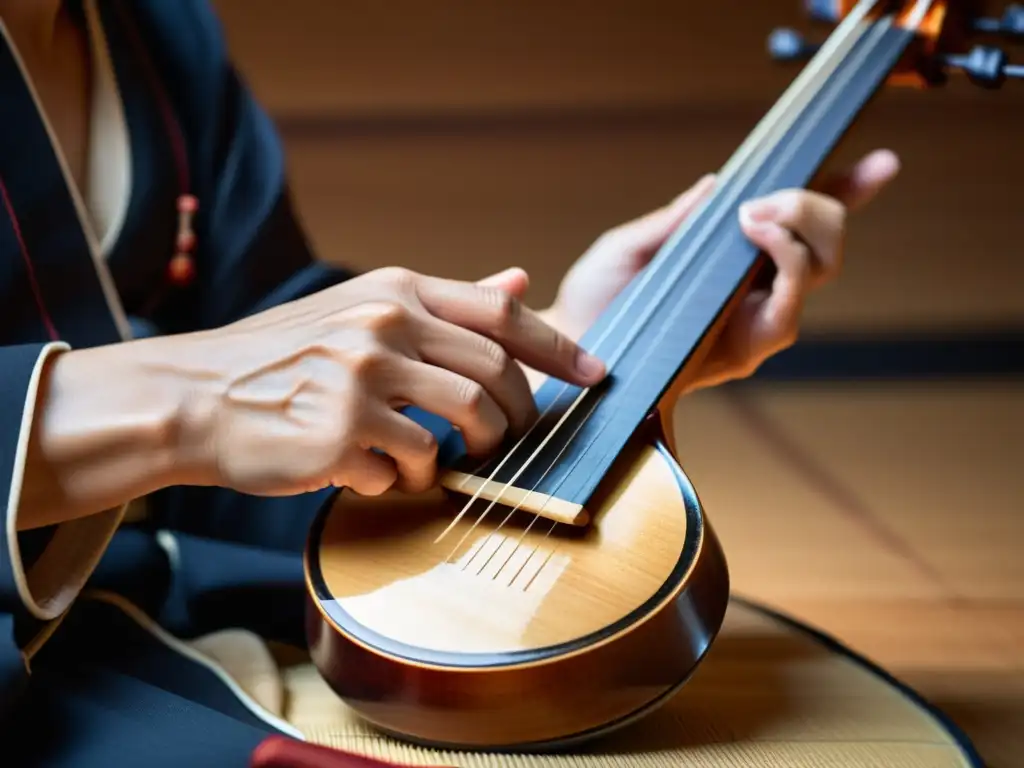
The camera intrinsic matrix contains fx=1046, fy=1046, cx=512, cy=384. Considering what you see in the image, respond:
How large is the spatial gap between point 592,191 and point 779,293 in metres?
1.38

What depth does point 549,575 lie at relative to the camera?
553 millimetres

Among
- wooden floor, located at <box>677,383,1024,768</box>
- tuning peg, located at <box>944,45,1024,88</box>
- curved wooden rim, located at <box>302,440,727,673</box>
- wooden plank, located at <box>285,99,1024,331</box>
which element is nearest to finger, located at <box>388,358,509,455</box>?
curved wooden rim, located at <box>302,440,727,673</box>

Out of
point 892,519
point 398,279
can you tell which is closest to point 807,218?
point 398,279

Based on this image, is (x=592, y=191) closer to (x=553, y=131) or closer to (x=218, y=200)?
(x=553, y=131)

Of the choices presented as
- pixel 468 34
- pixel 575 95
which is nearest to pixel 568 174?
pixel 575 95

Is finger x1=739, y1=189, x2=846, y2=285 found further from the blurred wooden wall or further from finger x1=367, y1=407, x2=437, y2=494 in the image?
the blurred wooden wall

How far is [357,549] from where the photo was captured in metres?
0.58

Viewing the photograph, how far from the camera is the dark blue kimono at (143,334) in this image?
0.53 m

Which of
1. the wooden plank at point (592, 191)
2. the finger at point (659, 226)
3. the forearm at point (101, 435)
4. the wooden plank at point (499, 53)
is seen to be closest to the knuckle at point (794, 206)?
the finger at point (659, 226)

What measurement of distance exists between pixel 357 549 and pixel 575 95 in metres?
1.68

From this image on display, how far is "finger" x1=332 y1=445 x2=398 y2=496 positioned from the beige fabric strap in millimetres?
135

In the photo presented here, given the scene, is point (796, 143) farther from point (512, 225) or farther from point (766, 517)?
point (512, 225)

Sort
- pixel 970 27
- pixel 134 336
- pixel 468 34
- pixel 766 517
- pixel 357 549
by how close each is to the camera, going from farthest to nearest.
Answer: pixel 468 34 < pixel 766 517 < pixel 970 27 < pixel 134 336 < pixel 357 549

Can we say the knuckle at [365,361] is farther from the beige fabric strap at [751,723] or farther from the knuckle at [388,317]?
the beige fabric strap at [751,723]
